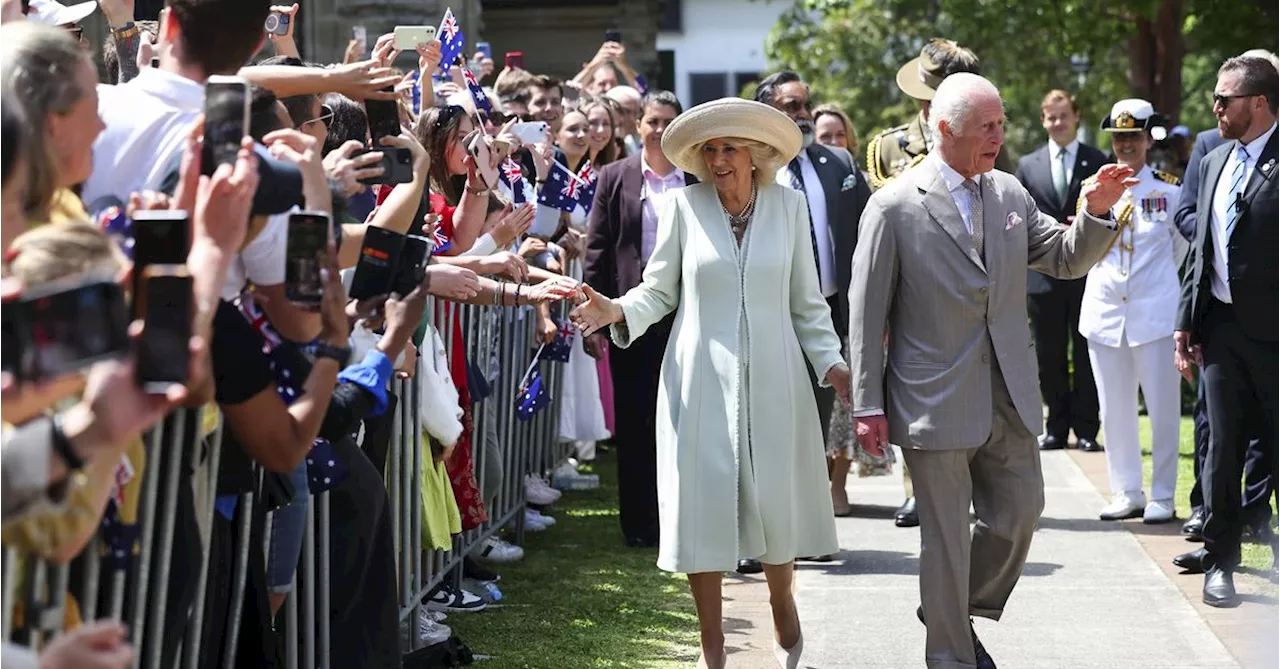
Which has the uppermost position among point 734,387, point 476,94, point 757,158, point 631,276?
point 476,94

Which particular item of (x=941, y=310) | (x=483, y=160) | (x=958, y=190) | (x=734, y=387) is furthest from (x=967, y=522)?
(x=483, y=160)

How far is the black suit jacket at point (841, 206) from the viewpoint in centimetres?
933

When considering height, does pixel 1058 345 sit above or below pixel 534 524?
above

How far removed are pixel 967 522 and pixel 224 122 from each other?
3.52 m

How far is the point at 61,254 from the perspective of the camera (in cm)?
299

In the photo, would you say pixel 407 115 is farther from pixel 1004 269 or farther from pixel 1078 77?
pixel 1078 77

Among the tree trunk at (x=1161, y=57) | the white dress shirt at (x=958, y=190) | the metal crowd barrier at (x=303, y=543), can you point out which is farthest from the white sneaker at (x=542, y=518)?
the tree trunk at (x=1161, y=57)

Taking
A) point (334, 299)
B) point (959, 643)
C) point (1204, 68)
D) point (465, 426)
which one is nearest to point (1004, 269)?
point (959, 643)

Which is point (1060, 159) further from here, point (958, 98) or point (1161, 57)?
point (1161, 57)

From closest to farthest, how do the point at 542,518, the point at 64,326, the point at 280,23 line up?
the point at 64,326, the point at 280,23, the point at 542,518

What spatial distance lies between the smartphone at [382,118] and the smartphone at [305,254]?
1531 mm

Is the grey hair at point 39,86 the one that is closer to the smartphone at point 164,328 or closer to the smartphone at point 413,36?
the smartphone at point 164,328

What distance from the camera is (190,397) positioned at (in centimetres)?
352

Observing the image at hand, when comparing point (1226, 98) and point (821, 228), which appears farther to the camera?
point (821, 228)
